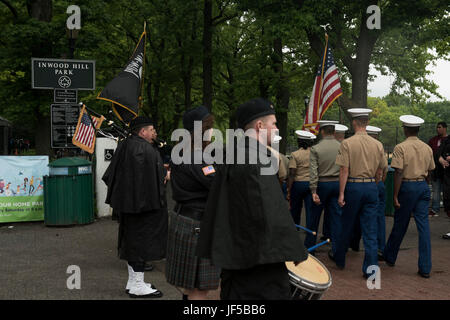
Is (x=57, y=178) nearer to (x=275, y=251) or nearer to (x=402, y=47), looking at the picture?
(x=275, y=251)

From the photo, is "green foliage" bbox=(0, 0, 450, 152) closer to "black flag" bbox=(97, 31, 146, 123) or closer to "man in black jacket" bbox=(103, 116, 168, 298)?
"black flag" bbox=(97, 31, 146, 123)

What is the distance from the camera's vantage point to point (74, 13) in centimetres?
1777

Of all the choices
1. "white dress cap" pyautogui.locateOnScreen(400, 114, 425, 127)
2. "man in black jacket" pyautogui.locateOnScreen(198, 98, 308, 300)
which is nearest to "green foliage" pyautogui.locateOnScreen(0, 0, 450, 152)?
"white dress cap" pyautogui.locateOnScreen(400, 114, 425, 127)

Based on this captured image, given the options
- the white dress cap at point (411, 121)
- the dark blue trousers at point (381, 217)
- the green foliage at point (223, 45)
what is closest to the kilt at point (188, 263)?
the white dress cap at point (411, 121)

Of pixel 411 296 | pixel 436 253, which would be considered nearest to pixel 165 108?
pixel 436 253

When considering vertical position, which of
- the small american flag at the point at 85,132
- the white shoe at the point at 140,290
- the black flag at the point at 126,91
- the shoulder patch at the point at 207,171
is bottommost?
the white shoe at the point at 140,290

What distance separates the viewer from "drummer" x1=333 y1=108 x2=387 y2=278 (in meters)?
6.64

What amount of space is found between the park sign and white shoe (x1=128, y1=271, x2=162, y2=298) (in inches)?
260

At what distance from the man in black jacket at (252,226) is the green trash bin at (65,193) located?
7545 mm

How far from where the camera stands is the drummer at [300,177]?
8414mm

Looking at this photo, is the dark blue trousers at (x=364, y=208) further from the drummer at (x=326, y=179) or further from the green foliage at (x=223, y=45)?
the green foliage at (x=223, y=45)

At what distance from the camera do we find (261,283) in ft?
10.2

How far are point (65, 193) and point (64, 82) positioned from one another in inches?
101

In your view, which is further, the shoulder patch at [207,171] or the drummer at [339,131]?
the drummer at [339,131]
